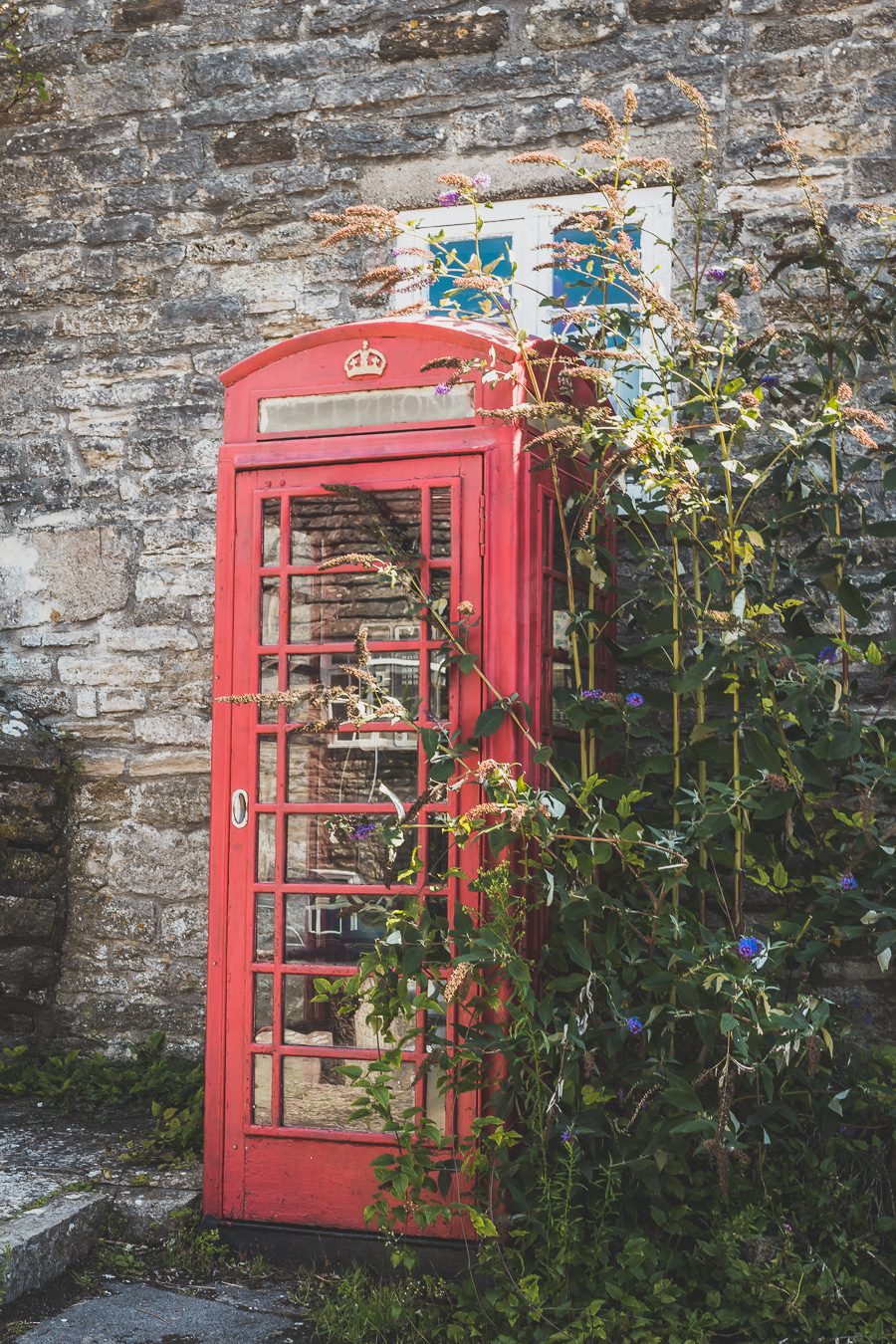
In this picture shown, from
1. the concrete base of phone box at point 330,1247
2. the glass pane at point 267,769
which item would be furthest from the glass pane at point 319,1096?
the glass pane at point 267,769

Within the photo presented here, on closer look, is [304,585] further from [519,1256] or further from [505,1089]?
[519,1256]

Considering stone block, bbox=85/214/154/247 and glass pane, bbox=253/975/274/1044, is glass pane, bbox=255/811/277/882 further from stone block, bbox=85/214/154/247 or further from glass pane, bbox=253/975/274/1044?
stone block, bbox=85/214/154/247

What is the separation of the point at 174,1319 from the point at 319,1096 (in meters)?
0.65

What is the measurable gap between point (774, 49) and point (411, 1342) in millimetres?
4417

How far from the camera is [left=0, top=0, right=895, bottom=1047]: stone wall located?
480cm

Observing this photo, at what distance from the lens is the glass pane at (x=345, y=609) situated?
11.4ft

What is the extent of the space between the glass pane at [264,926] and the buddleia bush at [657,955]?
12.9 inches

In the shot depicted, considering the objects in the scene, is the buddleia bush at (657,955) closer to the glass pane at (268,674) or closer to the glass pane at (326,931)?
the glass pane at (326,931)

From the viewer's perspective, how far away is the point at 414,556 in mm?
3385

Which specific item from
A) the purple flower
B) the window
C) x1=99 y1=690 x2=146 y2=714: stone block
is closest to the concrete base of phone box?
the purple flower

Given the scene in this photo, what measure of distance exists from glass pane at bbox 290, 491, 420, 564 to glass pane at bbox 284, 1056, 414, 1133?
1.42 metres

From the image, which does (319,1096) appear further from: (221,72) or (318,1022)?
(221,72)

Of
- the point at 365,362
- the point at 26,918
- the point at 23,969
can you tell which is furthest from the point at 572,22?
the point at 23,969

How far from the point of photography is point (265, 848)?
139 inches
